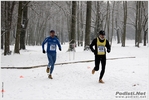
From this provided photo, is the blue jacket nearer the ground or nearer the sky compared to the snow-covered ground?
nearer the sky

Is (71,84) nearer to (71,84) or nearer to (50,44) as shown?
(71,84)

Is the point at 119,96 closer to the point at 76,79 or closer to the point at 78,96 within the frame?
the point at 78,96

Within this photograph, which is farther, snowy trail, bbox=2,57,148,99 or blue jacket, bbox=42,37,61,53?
blue jacket, bbox=42,37,61,53

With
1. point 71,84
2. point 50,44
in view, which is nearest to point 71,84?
point 71,84

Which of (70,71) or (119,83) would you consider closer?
(119,83)

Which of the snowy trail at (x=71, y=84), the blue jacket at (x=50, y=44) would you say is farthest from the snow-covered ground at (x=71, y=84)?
the blue jacket at (x=50, y=44)

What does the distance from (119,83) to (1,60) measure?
37.5ft

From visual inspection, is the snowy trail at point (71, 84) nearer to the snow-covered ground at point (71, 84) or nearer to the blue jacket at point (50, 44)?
the snow-covered ground at point (71, 84)

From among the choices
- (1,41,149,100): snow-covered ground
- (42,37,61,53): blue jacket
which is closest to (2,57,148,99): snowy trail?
(1,41,149,100): snow-covered ground

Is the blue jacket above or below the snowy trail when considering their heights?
above

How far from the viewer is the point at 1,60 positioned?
17484 millimetres

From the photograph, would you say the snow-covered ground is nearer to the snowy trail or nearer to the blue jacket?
the snowy trail

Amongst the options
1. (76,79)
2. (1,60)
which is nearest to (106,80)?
(76,79)

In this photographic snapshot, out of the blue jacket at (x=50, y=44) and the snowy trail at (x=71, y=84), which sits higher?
the blue jacket at (x=50, y=44)
